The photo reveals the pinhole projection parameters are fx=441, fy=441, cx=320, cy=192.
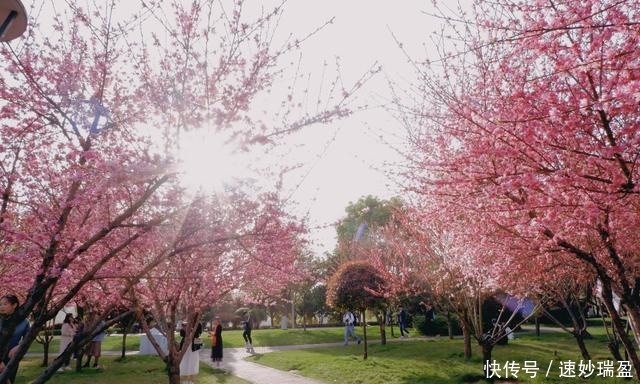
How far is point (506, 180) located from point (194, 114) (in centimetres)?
298

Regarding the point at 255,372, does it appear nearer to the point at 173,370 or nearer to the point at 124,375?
the point at 124,375

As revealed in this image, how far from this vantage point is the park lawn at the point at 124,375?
37.0ft

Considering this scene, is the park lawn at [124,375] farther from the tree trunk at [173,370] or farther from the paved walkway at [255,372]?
the tree trunk at [173,370]

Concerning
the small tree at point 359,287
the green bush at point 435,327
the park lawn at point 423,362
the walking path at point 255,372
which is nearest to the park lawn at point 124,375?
the walking path at point 255,372

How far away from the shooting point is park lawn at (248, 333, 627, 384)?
33.7ft

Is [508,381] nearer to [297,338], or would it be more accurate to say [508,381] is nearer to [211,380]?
[211,380]

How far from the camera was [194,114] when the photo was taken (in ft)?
14.0

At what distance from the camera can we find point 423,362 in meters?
12.6

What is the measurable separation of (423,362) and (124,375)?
8.39m

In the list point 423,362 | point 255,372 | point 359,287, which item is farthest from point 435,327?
point 255,372

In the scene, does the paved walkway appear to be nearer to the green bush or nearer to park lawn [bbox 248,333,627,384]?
park lawn [bbox 248,333,627,384]

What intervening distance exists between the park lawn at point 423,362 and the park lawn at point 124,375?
2171 millimetres

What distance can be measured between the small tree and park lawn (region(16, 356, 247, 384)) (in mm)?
A: 5289

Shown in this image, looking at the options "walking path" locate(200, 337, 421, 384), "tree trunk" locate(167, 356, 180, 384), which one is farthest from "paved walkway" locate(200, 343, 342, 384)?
"tree trunk" locate(167, 356, 180, 384)
